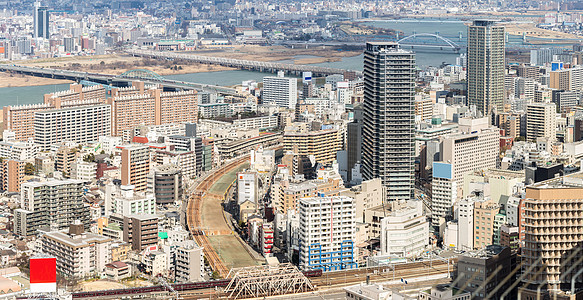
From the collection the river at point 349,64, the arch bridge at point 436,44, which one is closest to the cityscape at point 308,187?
the river at point 349,64

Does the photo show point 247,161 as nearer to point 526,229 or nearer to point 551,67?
point 526,229

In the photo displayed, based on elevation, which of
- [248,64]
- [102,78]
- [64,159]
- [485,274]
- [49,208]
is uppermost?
[248,64]

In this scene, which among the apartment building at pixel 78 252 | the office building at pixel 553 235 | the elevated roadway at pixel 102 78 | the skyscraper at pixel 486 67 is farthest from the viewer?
the elevated roadway at pixel 102 78

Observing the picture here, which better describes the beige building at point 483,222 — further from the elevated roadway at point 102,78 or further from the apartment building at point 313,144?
the elevated roadway at point 102,78

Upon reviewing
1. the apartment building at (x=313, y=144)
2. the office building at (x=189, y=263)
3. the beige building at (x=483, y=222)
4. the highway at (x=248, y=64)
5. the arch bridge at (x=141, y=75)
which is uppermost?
the highway at (x=248, y=64)

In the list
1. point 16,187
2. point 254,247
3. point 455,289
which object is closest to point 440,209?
point 254,247

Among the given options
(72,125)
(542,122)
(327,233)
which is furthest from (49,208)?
(542,122)

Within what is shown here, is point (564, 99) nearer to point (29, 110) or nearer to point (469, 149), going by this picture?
point (469, 149)
